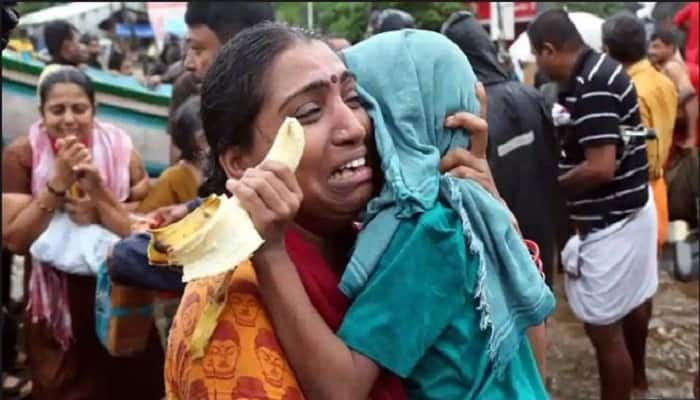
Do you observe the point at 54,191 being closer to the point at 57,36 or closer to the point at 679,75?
the point at 57,36

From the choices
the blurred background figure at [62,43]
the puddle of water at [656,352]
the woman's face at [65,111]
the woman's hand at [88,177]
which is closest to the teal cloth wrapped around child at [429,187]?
the woman's hand at [88,177]

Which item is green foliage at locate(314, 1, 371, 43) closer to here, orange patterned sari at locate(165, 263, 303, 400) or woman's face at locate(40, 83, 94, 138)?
woman's face at locate(40, 83, 94, 138)

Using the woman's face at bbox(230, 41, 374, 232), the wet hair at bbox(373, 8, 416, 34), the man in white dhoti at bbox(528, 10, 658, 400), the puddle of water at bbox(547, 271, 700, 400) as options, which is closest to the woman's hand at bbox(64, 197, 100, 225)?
the wet hair at bbox(373, 8, 416, 34)

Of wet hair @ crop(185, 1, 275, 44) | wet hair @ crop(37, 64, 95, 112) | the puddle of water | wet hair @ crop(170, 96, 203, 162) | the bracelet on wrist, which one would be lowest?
the puddle of water

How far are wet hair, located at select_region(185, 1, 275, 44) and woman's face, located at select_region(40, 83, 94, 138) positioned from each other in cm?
61

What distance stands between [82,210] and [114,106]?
9.17 feet

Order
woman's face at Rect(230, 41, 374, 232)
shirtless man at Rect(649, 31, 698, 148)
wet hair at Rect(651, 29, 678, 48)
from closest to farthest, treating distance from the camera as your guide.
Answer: woman's face at Rect(230, 41, 374, 232) → shirtless man at Rect(649, 31, 698, 148) → wet hair at Rect(651, 29, 678, 48)

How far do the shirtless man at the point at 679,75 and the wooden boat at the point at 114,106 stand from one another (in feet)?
12.3

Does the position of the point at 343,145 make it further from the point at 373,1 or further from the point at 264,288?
the point at 373,1

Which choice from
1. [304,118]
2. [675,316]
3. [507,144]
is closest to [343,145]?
[304,118]

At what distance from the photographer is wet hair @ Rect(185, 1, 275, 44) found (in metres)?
3.78

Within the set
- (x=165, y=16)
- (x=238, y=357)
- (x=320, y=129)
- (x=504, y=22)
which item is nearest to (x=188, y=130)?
(x=320, y=129)

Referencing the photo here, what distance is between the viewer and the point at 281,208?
1435 mm

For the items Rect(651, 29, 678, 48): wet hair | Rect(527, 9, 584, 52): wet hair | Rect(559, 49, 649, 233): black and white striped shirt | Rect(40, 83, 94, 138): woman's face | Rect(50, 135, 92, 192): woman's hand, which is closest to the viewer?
Rect(50, 135, 92, 192): woman's hand
